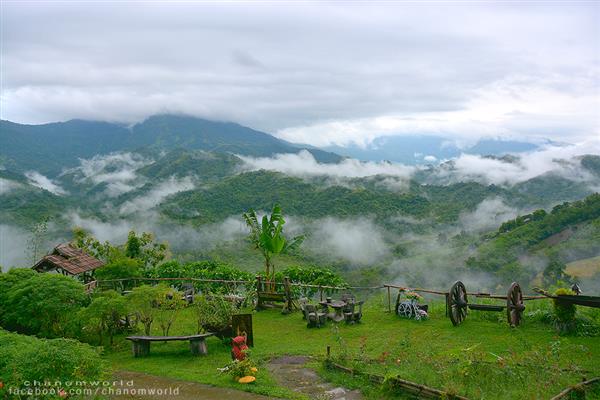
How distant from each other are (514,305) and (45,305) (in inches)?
495

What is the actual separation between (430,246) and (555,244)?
19811mm

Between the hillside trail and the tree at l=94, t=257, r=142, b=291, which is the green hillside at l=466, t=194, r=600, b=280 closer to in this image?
the tree at l=94, t=257, r=142, b=291

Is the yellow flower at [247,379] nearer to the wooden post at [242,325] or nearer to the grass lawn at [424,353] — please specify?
the grass lawn at [424,353]

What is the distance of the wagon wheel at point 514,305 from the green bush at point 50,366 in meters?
10.0

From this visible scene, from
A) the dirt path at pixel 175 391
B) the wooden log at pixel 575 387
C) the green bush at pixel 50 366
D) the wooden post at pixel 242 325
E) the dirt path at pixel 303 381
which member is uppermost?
the green bush at pixel 50 366

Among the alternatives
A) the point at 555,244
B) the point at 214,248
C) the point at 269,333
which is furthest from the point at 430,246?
the point at 269,333

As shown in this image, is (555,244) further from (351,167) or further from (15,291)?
(351,167)

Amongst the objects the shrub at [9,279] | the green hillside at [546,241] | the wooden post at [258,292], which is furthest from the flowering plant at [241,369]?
the green hillside at [546,241]

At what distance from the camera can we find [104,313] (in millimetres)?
13945

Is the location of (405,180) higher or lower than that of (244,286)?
higher

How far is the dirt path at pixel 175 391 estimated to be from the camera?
9.71m

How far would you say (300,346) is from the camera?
13.5 m

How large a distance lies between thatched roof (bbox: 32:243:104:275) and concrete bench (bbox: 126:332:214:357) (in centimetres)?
671

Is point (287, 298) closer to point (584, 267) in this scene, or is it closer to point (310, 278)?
point (310, 278)
